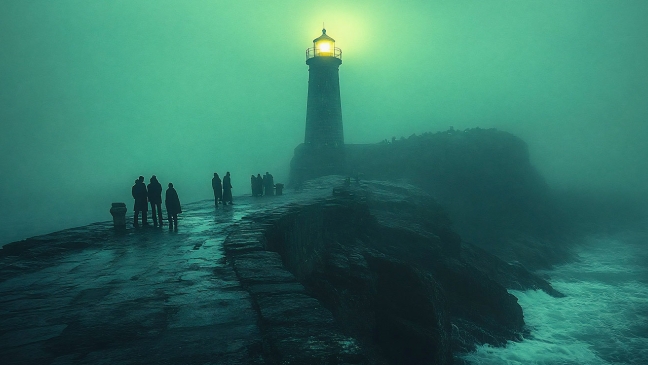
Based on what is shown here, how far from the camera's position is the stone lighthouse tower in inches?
1401

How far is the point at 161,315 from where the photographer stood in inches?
178

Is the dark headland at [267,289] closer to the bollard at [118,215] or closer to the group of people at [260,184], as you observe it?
the bollard at [118,215]

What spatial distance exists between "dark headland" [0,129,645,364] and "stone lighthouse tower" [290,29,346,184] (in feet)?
34.3

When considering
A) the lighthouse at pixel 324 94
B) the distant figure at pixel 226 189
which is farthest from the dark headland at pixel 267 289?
the lighthouse at pixel 324 94

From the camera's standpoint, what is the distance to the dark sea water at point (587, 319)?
15.0 metres

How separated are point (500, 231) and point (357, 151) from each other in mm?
18292

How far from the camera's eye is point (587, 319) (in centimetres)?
1922

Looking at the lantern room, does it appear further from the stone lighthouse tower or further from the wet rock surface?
the wet rock surface

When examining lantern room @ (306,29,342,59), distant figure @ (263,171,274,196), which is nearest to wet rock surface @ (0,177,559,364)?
distant figure @ (263,171,274,196)

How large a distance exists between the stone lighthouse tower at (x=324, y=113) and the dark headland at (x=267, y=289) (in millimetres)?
10446

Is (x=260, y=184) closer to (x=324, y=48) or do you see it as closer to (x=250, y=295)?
(x=250, y=295)

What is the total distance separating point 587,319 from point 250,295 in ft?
71.1

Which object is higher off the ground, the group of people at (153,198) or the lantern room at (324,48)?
the lantern room at (324,48)

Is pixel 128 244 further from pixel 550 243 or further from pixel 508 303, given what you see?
pixel 550 243
